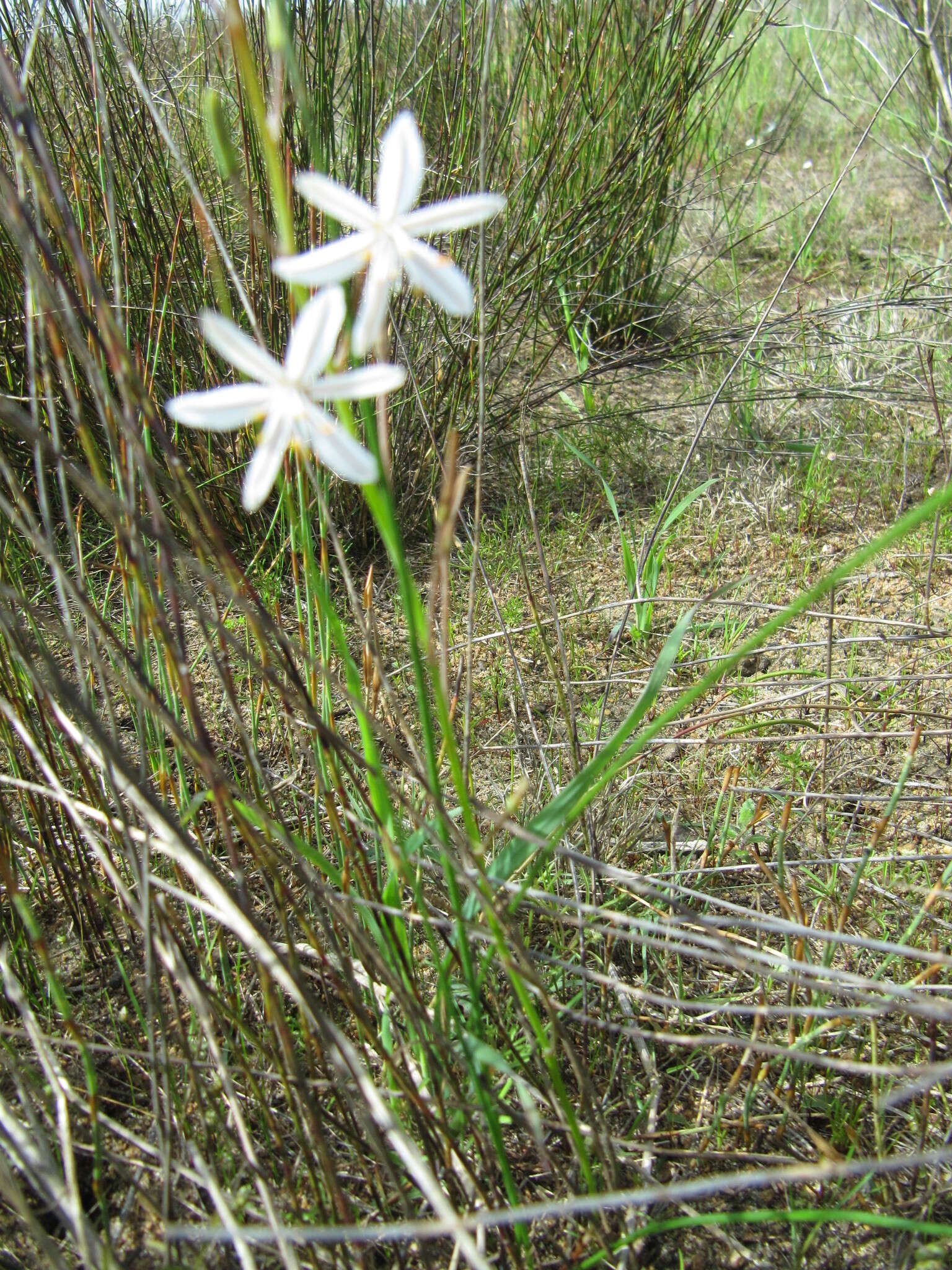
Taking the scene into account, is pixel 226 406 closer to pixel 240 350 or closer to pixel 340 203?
pixel 240 350

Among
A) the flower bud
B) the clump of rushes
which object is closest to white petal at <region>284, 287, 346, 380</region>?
the clump of rushes

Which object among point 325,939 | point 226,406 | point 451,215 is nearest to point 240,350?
point 226,406

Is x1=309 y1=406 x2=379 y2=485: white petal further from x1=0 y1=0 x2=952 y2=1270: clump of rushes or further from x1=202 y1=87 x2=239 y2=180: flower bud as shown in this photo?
x1=202 y1=87 x2=239 y2=180: flower bud

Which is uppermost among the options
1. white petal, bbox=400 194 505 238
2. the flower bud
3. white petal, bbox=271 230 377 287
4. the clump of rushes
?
the flower bud

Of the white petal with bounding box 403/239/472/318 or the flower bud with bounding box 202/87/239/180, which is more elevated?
the flower bud with bounding box 202/87/239/180

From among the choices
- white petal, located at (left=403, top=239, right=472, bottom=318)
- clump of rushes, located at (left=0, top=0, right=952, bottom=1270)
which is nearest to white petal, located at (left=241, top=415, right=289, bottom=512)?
clump of rushes, located at (left=0, top=0, right=952, bottom=1270)

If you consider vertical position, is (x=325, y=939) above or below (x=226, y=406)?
below
